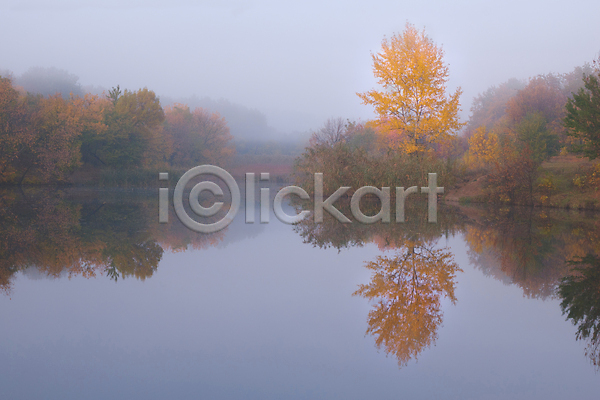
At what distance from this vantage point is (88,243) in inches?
281

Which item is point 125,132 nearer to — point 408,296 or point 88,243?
point 88,243

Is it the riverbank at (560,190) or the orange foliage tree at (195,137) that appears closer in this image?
the riverbank at (560,190)

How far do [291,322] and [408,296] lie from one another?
130 centimetres

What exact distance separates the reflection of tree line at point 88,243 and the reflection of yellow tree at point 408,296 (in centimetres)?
269

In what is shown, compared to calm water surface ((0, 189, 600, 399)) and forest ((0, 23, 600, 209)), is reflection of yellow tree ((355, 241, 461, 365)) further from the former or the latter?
forest ((0, 23, 600, 209))

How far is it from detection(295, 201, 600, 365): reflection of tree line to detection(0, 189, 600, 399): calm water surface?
1.1 inches

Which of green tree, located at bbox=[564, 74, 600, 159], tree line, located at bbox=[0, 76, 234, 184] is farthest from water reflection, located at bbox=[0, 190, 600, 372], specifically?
tree line, located at bbox=[0, 76, 234, 184]

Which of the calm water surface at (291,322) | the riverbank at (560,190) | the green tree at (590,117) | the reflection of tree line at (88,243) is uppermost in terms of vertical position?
the green tree at (590,117)

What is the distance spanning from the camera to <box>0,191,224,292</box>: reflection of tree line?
17.8 feet

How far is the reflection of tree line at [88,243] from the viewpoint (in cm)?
543

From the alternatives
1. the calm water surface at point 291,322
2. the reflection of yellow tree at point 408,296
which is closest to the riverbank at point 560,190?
the calm water surface at point 291,322

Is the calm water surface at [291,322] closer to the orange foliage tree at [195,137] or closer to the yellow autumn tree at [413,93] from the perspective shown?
the yellow autumn tree at [413,93]

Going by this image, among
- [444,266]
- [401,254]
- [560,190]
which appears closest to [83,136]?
[560,190]

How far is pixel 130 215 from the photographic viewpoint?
1184 cm
